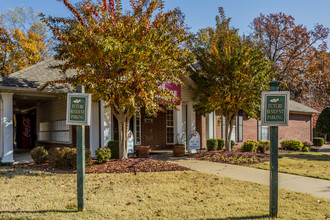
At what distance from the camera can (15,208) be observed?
5.43 meters

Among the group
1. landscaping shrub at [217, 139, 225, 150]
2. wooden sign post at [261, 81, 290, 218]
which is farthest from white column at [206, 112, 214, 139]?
wooden sign post at [261, 81, 290, 218]

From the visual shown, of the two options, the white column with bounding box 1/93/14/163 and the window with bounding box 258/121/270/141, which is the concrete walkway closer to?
the white column with bounding box 1/93/14/163

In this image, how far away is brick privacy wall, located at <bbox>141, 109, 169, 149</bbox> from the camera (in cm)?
1543

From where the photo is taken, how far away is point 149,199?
239 inches

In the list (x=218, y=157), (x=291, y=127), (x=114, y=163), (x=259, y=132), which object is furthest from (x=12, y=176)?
(x=291, y=127)

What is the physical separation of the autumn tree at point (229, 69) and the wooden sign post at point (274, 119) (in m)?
7.36

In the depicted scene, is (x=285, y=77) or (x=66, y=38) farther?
(x=285, y=77)

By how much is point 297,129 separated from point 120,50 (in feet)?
66.1

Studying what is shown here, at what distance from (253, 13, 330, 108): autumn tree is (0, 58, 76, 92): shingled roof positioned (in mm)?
23990

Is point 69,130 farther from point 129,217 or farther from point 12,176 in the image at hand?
point 129,217

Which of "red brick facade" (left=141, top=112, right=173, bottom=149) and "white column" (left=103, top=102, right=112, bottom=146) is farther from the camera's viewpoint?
"red brick facade" (left=141, top=112, right=173, bottom=149)

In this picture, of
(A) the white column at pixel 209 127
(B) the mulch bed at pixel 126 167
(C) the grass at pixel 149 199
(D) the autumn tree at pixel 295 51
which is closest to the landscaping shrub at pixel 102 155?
(B) the mulch bed at pixel 126 167

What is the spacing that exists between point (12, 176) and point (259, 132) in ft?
52.3

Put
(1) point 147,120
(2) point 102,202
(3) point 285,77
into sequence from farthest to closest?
(3) point 285,77 → (1) point 147,120 → (2) point 102,202
